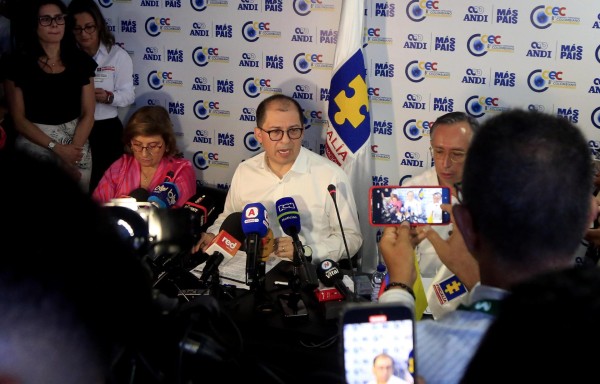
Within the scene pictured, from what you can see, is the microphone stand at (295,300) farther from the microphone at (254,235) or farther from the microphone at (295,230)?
the microphone at (254,235)

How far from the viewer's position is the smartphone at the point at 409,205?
2.13 m

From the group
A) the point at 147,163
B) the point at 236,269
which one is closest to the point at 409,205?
the point at 236,269

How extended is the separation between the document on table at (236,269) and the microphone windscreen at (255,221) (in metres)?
0.26

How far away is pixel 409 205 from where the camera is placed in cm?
215

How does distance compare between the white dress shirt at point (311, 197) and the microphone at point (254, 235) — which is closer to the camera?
the microphone at point (254, 235)

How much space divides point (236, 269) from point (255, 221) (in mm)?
357

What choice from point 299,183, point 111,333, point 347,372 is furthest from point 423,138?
point 111,333

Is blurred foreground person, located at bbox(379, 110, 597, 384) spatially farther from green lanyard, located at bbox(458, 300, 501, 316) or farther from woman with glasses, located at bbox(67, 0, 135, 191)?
woman with glasses, located at bbox(67, 0, 135, 191)

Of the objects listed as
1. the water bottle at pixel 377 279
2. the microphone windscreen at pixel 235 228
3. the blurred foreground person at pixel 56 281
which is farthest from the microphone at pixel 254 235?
the blurred foreground person at pixel 56 281

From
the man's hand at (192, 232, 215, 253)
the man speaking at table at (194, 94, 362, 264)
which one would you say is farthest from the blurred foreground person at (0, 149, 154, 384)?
the man speaking at table at (194, 94, 362, 264)

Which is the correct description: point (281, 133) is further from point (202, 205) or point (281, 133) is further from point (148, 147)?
point (148, 147)

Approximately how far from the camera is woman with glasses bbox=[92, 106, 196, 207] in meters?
3.66

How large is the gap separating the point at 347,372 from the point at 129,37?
158 inches

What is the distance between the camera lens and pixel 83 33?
432 cm
